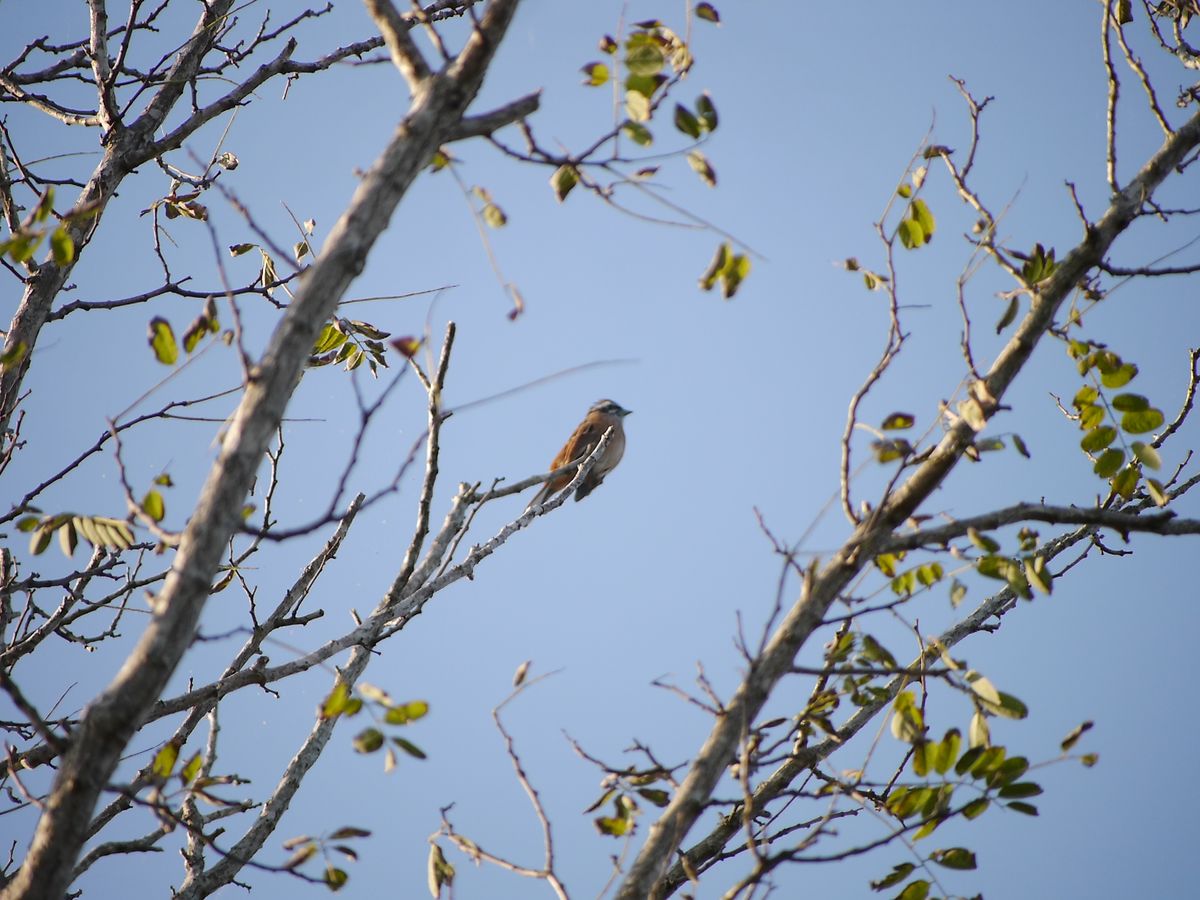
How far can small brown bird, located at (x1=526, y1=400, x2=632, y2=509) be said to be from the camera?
26.2 ft

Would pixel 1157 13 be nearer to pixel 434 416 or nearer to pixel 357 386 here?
pixel 434 416

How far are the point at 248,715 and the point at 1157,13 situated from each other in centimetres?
4951

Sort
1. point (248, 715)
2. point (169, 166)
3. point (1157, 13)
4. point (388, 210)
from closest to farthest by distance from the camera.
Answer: point (388, 210) → point (1157, 13) → point (169, 166) → point (248, 715)

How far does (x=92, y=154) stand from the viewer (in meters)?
4.27

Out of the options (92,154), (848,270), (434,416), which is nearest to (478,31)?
(434,416)

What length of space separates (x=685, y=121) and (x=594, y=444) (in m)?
6.29

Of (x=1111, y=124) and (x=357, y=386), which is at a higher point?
(x=1111, y=124)

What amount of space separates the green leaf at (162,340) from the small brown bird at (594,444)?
18.0ft

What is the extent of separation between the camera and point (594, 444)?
333 inches

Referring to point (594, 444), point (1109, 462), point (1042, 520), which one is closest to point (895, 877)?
point (1042, 520)

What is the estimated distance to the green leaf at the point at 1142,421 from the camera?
2.52 meters

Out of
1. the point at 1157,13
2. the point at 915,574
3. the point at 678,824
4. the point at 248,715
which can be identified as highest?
the point at 248,715

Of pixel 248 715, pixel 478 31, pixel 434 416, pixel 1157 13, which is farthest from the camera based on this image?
pixel 248 715

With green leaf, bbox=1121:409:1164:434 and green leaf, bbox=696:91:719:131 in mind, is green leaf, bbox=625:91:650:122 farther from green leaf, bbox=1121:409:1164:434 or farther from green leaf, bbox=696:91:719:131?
green leaf, bbox=1121:409:1164:434
